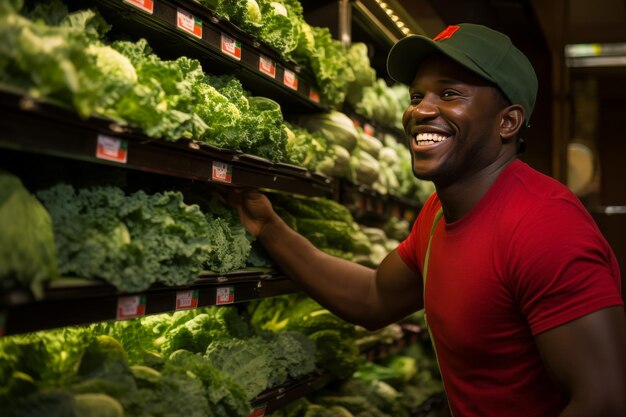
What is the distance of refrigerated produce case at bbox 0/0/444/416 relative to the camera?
1.79m

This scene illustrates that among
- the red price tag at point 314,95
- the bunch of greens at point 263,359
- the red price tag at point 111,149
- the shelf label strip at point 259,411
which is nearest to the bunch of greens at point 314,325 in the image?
the bunch of greens at point 263,359

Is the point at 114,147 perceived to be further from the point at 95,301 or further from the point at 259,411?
the point at 259,411

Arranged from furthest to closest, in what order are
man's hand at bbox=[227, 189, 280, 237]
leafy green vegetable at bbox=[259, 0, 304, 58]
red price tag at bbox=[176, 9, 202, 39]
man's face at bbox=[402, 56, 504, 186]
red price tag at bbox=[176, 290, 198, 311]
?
leafy green vegetable at bbox=[259, 0, 304, 58], man's hand at bbox=[227, 189, 280, 237], man's face at bbox=[402, 56, 504, 186], red price tag at bbox=[176, 9, 202, 39], red price tag at bbox=[176, 290, 198, 311]

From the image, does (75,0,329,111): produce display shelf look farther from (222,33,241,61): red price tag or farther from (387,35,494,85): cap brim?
(387,35,494,85): cap brim

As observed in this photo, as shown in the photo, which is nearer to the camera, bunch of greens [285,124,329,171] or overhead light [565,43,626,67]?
bunch of greens [285,124,329,171]

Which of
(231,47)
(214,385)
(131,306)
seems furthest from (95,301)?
(231,47)

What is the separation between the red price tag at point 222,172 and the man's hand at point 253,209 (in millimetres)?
396

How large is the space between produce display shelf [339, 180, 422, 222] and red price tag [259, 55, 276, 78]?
1.53 metres

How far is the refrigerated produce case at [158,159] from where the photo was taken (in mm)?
1790

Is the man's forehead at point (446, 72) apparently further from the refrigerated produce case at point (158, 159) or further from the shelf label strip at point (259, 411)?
the shelf label strip at point (259, 411)

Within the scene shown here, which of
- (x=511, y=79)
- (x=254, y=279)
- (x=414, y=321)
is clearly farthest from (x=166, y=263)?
(x=414, y=321)

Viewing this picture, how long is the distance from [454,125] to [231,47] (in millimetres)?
998

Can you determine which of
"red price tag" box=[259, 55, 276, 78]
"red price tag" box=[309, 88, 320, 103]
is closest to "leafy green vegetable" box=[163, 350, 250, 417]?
"red price tag" box=[259, 55, 276, 78]

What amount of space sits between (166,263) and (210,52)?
1.03m
